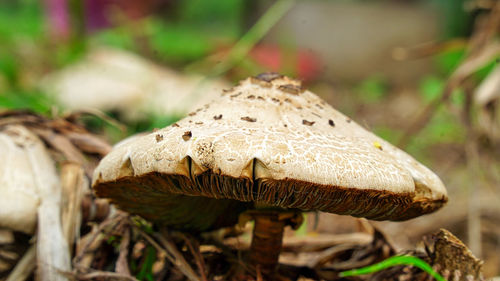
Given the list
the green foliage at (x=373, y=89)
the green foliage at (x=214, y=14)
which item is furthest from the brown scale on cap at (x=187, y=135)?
the green foliage at (x=214, y=14)

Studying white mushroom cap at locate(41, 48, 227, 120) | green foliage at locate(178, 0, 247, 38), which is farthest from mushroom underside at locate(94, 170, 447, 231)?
green foliage at locate(178, 0, 247, 38)

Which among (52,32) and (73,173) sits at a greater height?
(52,32)

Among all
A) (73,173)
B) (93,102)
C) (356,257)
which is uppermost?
(93,102)

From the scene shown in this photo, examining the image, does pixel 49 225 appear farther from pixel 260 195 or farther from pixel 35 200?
pixel 260 195

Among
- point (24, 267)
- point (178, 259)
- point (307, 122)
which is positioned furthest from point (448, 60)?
point (24, 267)

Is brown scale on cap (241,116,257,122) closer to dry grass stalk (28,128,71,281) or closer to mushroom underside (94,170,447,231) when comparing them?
mushroom underside (94,170,447,231)

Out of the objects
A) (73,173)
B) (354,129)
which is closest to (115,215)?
(73,173)

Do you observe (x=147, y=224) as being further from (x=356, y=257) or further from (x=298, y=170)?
(x=298, y=170)
